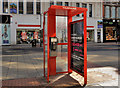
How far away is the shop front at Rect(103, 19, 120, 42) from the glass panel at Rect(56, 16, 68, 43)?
32.8 metres

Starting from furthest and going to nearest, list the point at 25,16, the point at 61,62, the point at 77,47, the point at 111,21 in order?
1. the point at 111,21
2. the point at 25,16
3. the point at 61,62
4. the point at 77,47

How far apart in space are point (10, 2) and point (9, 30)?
594 cm

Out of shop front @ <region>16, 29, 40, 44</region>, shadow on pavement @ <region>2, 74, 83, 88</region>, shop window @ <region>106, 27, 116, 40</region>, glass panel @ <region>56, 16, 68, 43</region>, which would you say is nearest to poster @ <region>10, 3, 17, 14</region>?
shop front @ <region>16, 29, 40, 44</region>

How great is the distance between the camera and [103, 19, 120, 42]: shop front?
38.4 metres

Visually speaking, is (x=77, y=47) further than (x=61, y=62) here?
No

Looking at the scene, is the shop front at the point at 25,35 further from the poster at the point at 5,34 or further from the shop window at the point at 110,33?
the shop window at the point at 110,33

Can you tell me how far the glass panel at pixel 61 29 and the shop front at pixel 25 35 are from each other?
25.7m

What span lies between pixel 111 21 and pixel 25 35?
2143 centimetres

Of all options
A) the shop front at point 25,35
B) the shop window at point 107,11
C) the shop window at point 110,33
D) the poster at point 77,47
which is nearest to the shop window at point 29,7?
the shop front at point 25,35

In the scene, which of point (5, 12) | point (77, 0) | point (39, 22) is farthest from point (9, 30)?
point (77, 0)

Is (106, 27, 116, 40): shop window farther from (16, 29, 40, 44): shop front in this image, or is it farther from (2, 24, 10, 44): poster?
(2, 24, 10, 44): poster

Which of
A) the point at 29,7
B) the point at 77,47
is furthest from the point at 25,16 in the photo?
the point at 77,47

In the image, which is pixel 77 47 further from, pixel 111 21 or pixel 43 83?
pixel 111 21

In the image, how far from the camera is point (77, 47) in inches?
236
